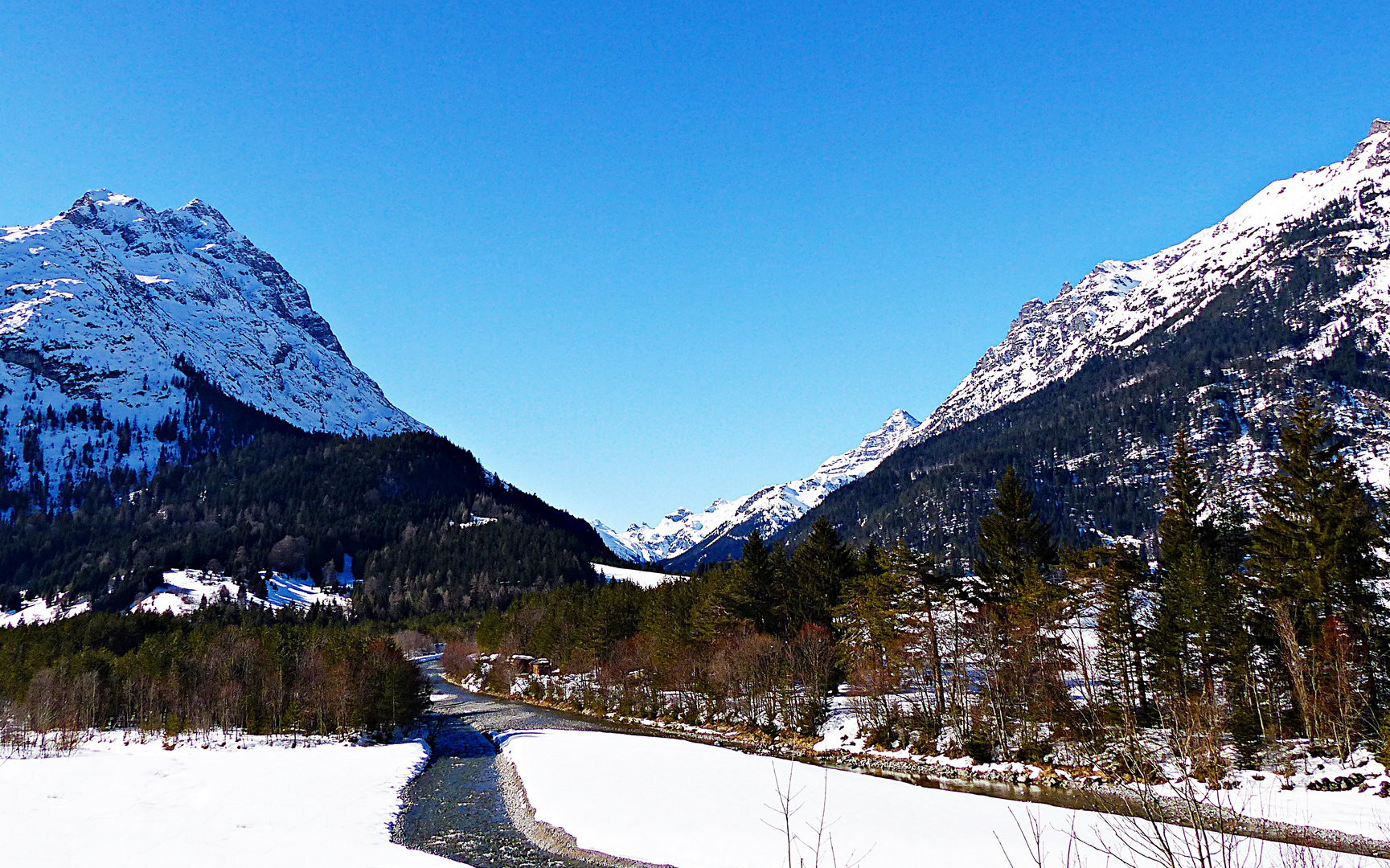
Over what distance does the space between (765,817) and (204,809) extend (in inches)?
1151

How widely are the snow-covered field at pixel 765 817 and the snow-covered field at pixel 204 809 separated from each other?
8.89 m

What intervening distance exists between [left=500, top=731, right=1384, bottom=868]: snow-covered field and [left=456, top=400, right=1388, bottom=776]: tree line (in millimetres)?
6999

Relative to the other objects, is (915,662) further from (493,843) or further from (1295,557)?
(493,843)

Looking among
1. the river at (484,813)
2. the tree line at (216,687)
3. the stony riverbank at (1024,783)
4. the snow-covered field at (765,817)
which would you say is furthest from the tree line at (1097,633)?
the tree line at (216,687)

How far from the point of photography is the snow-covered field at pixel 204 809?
30.3 metres

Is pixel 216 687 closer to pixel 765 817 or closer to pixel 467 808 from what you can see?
pixel 467 808

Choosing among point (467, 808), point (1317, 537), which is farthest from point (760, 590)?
point (1317, 537)

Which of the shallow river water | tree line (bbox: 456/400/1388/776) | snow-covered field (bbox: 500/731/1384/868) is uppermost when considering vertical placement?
tree line (bbox: 456/400/1388/776)

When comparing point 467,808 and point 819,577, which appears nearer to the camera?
point 467,808

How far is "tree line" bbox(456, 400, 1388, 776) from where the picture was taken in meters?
45.7

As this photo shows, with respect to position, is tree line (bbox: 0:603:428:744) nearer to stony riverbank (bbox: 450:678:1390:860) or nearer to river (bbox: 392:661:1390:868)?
river (bbox: 392:661:1390:868)

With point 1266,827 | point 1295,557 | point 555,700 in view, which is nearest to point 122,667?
point 555,700

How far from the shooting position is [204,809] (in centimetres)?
3978

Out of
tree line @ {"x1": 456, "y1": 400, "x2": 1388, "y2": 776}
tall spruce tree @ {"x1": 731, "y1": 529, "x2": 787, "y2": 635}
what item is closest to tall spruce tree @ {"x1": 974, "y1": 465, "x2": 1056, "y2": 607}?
tree line @ {"x1": 456, "y1": 400, "x2": 1388, "y2": 776}
